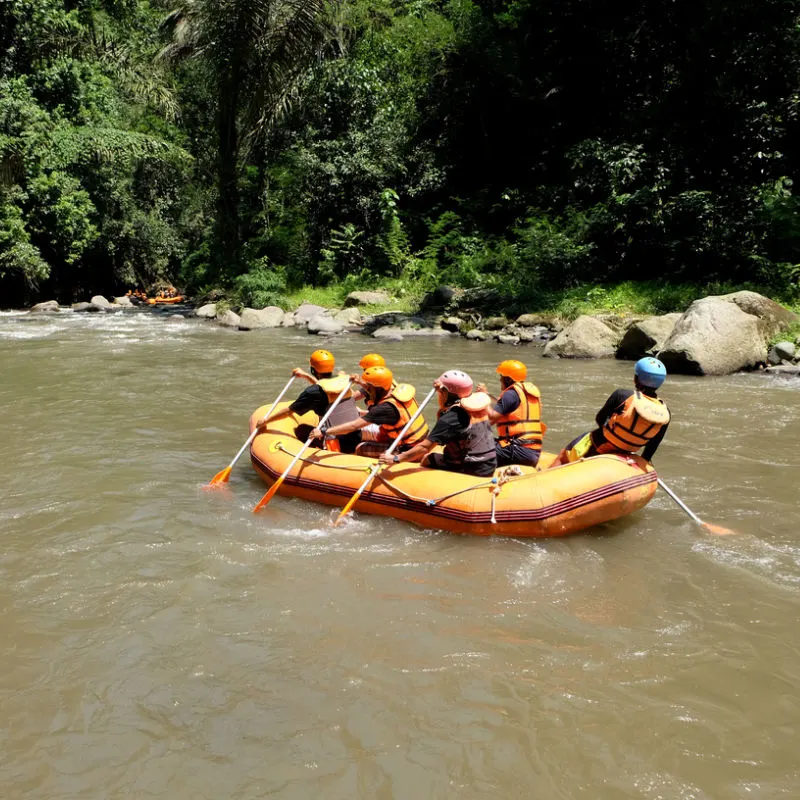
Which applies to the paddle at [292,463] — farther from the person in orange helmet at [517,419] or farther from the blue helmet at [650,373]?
the blue helmet at [650,373]

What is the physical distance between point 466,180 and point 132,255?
1289cm

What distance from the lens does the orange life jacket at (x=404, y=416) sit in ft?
19.0

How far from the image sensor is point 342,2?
21172mm

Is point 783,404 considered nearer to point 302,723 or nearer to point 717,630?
point 717,630

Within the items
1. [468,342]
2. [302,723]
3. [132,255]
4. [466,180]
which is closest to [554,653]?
[302,723]

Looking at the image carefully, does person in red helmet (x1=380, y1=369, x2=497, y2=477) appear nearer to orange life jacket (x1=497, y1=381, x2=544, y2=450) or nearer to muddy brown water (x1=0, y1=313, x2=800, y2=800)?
orange life jacket (x1=497, y1=381, x2=544, y2=450)

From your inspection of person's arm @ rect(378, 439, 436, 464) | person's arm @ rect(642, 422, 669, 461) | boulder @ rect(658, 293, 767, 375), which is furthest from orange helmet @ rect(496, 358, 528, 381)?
boulder @ rect(658, 293, 767, 375)

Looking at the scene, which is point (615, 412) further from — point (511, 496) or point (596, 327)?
point (596, 327)

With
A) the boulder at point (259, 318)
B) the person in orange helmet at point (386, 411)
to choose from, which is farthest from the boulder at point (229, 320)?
the person in orange helmet at point (386, 411)

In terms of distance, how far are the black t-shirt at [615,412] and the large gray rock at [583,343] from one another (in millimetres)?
7433

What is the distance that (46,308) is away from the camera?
67.9 ft

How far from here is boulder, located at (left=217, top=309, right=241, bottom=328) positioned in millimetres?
17578

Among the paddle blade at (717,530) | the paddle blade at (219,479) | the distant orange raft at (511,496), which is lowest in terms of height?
the paddle blade at (717,530)

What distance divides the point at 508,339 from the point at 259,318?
20.6 ft
